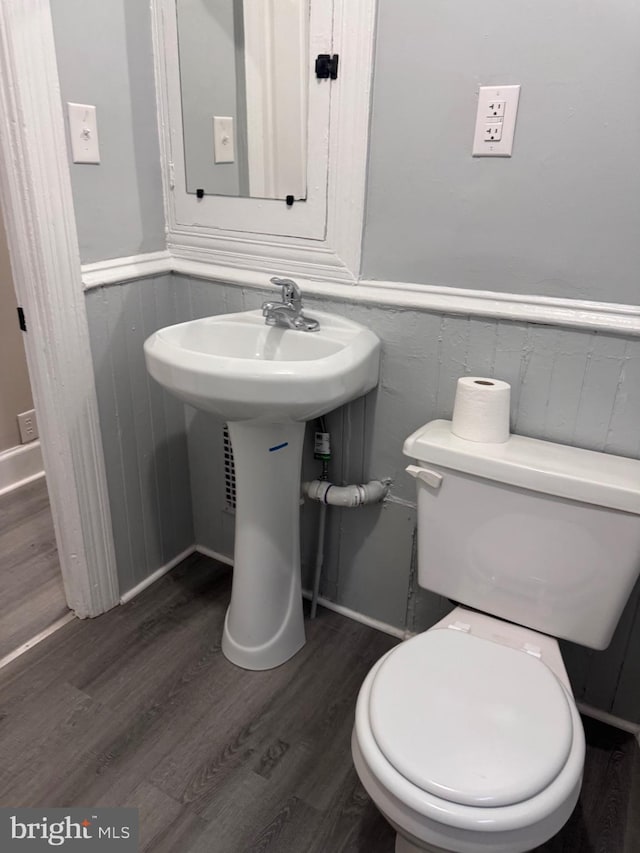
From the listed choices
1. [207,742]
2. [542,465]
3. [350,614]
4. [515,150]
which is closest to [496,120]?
[515,150]

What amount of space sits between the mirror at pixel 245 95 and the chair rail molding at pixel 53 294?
0.36m

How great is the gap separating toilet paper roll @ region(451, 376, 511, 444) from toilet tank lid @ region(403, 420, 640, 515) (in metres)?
0.02

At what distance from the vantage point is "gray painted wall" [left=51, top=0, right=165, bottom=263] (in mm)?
1319

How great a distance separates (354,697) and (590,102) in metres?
1.38

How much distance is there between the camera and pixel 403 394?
57.2 inches

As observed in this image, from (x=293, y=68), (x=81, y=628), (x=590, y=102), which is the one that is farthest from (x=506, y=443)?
(x=81, y=628)

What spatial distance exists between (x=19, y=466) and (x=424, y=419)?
1736 millimetres

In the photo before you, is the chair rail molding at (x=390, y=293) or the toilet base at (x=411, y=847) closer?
the toilet base at (x=411, y=847)

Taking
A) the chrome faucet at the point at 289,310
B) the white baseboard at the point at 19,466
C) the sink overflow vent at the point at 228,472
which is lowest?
the white baseboard at the point at 19,466

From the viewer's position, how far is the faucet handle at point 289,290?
1.40 meters

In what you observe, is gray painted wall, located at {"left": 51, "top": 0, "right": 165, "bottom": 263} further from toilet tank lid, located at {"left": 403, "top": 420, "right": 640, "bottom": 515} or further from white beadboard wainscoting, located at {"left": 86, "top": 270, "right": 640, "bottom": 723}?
toilet tank lid, located at {"left": 403, "top": 420, "right": 640, "bottom": 515}

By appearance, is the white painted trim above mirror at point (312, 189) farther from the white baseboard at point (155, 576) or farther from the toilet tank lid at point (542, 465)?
the white baseboard at point (155, 576)

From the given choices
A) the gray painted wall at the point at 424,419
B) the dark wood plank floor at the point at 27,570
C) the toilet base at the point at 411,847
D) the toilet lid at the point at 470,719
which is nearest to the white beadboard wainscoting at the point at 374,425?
the gray painted wall at the point at 424,419

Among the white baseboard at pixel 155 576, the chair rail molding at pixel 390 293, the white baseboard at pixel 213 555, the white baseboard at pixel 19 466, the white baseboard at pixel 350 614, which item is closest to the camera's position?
the chair rail molding at pixel 390 293
